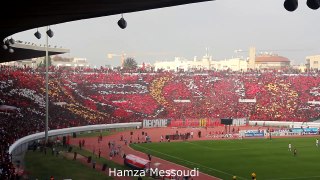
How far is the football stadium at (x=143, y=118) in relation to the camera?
27266mm

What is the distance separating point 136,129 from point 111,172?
30672 mm

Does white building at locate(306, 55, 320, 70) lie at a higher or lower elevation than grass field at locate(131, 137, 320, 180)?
higher

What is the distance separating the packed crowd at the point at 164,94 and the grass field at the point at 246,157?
56.6ft

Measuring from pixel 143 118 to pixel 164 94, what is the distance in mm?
10369

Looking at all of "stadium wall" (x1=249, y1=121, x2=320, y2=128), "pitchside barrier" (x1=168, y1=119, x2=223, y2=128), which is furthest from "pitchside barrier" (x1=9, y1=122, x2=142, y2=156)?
"stadium wall" (x1=249, y1=121, x2=320, y2=128)

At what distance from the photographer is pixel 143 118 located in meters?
67.8

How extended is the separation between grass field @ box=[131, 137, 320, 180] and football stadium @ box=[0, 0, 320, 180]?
92 millimetres

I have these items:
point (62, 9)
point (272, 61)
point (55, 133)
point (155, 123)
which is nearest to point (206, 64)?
point (272, 61)

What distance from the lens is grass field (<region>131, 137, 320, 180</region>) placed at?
3117 cm

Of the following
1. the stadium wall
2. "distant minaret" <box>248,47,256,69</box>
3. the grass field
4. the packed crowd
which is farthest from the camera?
"distant minaret" <box>248,47,256,69</box>

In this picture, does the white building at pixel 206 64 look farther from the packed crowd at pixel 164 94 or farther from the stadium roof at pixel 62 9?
the stadium roof at pixel 62 9

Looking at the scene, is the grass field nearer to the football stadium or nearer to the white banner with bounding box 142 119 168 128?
the football stadium

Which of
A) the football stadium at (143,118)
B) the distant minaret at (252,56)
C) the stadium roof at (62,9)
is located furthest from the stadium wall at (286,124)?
the distant minaret at (252,56)

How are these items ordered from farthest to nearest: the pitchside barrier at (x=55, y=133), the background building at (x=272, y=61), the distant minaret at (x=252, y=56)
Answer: the background building at (x=272, y=61) → the distant minaret at (x=252, y=56) → the pitchside barrier at (x=55, y=133)
